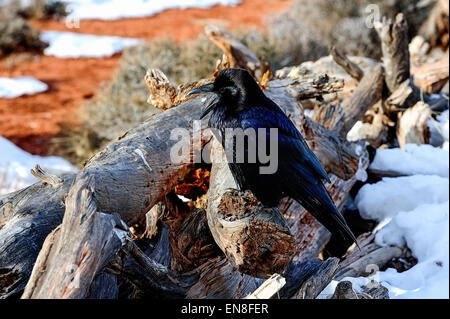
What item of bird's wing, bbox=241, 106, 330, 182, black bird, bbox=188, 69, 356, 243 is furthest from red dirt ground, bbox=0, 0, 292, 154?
bird's wing, bbox=241, 106, 330, 182

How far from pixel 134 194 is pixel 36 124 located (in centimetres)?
652

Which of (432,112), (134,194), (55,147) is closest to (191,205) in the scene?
(134,194)

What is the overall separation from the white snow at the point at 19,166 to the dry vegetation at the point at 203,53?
35 centimetres

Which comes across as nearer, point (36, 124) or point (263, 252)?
point (263, 252)

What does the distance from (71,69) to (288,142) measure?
31.5 ft

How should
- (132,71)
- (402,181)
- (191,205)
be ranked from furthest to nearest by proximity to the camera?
(132,71), (402,181), (191,205)

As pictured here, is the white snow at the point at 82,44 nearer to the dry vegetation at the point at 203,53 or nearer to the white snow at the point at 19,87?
the white snow at the point at 19,87

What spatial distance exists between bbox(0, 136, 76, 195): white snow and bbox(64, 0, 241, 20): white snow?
321 inches

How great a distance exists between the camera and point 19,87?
10.1 metres

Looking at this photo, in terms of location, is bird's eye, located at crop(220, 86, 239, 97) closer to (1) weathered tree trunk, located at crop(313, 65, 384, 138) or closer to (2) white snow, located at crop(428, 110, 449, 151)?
(1) weathered tree trunk, located at crop(313, 65, 384, 138)

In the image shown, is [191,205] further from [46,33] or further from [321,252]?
[46,33]

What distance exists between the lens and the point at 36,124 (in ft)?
28.6

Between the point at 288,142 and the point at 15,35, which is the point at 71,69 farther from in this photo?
the point at 288,142

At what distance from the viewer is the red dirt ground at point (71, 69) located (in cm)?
855
